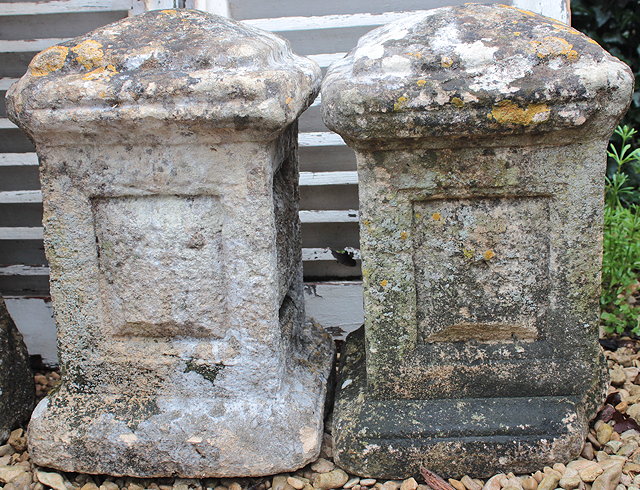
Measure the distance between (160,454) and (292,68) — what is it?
1.18 m

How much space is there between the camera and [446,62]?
1980mm

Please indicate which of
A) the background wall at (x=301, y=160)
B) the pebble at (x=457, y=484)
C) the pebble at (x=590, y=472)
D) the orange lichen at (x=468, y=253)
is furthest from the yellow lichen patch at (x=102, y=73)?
the pebble at (x=590, y=472)

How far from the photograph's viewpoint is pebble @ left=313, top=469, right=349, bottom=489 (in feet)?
7.19

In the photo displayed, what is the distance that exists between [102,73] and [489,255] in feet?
3.88

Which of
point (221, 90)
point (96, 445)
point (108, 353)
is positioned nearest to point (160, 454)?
point (96, 445)

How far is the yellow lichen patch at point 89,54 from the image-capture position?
207 cm

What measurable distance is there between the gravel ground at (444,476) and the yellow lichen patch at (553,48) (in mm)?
1149

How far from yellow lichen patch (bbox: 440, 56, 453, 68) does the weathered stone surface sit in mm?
1672

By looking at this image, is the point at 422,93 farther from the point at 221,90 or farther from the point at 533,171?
the point at 221,90

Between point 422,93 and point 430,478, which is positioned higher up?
point 422,93

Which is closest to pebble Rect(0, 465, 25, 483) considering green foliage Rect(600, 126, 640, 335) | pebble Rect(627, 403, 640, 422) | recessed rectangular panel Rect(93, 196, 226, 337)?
recessed rectangular panel Rect(93, 196, 226, 337)

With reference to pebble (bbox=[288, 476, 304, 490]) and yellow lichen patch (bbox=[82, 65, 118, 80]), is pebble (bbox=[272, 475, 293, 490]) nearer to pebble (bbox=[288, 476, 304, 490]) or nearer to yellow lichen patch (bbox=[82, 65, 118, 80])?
pebble (bbox=[288, 476, 304, 490])

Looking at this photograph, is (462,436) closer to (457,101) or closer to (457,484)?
(457,484)

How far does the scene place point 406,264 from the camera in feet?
7.07
